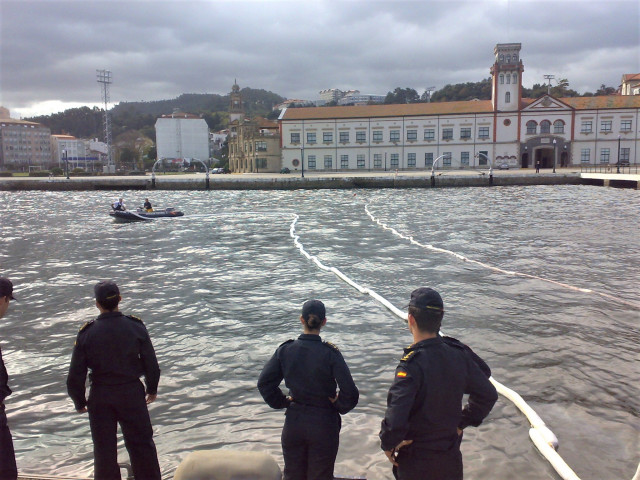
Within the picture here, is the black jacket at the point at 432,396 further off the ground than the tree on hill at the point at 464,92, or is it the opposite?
the tree on hill at the point at 464,92

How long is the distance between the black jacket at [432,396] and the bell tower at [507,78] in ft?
267

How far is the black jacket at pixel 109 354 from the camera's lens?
4418mm

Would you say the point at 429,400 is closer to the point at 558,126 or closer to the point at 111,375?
the point at 111,375

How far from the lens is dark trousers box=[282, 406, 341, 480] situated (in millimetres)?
4004

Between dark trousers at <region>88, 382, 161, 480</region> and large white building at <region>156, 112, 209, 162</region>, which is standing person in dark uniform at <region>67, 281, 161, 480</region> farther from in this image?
large white building at <region>156, 112, 209, 162</region>

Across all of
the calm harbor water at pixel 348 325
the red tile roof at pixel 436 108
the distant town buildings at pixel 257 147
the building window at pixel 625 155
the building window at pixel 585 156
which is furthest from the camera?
the distant town buildings at pixel 257 147

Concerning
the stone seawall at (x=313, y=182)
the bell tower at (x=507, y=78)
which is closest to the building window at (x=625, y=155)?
the bell tower at (x=507, y=78)

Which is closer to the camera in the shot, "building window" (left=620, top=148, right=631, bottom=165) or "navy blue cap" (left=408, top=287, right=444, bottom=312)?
"navy blue cap" (left=408, top=287, right=444, bottom=312)

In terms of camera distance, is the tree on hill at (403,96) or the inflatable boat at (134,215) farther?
the tree on hill at (403,96)

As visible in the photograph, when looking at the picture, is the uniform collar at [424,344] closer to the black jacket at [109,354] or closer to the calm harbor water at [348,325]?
the black jacket at [109,354]

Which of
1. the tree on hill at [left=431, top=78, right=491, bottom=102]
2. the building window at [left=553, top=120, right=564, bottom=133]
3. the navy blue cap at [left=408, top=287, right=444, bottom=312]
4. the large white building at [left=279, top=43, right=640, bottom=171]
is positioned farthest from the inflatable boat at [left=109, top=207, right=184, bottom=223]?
the tree on hill at [left=431, top=78, right=491, bottom=102]

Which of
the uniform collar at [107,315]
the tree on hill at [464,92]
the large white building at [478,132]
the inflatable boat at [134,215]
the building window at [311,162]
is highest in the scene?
the tree on hill at [464,92]

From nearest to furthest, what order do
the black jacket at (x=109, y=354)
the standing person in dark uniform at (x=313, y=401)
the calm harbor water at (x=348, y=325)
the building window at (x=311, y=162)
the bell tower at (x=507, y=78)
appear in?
1. the standing person in dark uniform at (x=313, y=401)
2. the black jacket at (x=109, y=354)
3. the calm harbor water at (x=348, y=325)
4. the bell tower at (x=507, y=78)
5. the building window at (x=311, y=162)

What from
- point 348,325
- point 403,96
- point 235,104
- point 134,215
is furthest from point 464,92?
point 348,325
